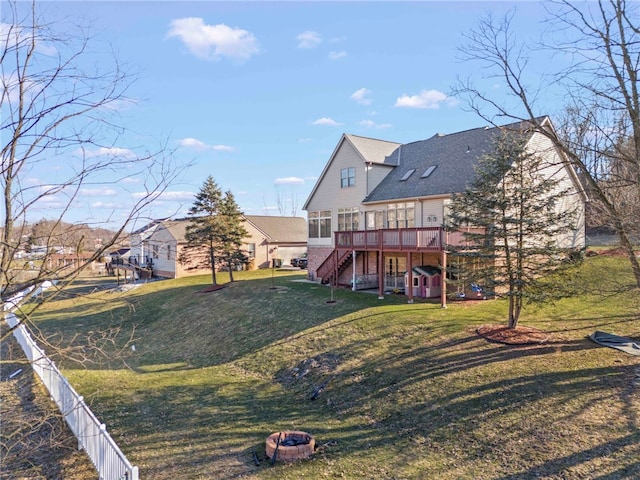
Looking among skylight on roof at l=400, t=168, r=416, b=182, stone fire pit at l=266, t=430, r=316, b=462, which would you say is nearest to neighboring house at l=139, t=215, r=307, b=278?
skylight on roof at l=400, t=168, r=416, b=182

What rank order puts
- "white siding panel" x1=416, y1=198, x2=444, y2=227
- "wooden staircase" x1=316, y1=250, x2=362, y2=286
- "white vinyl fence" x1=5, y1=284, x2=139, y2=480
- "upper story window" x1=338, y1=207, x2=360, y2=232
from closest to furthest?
"white vinyl fence" x1=5, y1=284, x2=139, y2=480, "white siding panel" x1=416, y1=198, x2=444, y2=227, "wooden staircase" x1=316, y1=250, x2=362, y2=286, "upper story window" x1=338, y1=207, x2=360, y2=232

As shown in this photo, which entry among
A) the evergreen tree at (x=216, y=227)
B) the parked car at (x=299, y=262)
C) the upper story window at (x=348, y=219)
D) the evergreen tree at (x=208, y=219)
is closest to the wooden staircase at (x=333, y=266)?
the upper story window at (x=348, y=219)

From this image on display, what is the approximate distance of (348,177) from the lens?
1029 inches

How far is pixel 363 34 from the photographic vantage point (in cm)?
1249

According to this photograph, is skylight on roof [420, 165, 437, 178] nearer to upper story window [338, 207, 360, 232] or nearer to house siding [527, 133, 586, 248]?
upper story window [338, 207, 360, 232]

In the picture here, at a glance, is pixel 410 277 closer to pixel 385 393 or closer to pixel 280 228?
pixel 385 393

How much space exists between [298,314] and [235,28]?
12419 mm

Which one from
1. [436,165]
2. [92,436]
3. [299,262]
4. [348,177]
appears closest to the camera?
[92,436]

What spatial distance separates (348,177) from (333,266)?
5.72 metres

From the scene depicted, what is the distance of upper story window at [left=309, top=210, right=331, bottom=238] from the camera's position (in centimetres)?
2755

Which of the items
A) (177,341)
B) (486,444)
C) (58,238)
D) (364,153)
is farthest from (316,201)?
(58,238)

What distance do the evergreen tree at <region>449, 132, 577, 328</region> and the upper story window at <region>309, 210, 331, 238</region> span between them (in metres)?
13.7

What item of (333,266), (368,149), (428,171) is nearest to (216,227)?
(333,266)

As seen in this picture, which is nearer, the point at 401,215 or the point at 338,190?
the point at 401,215
